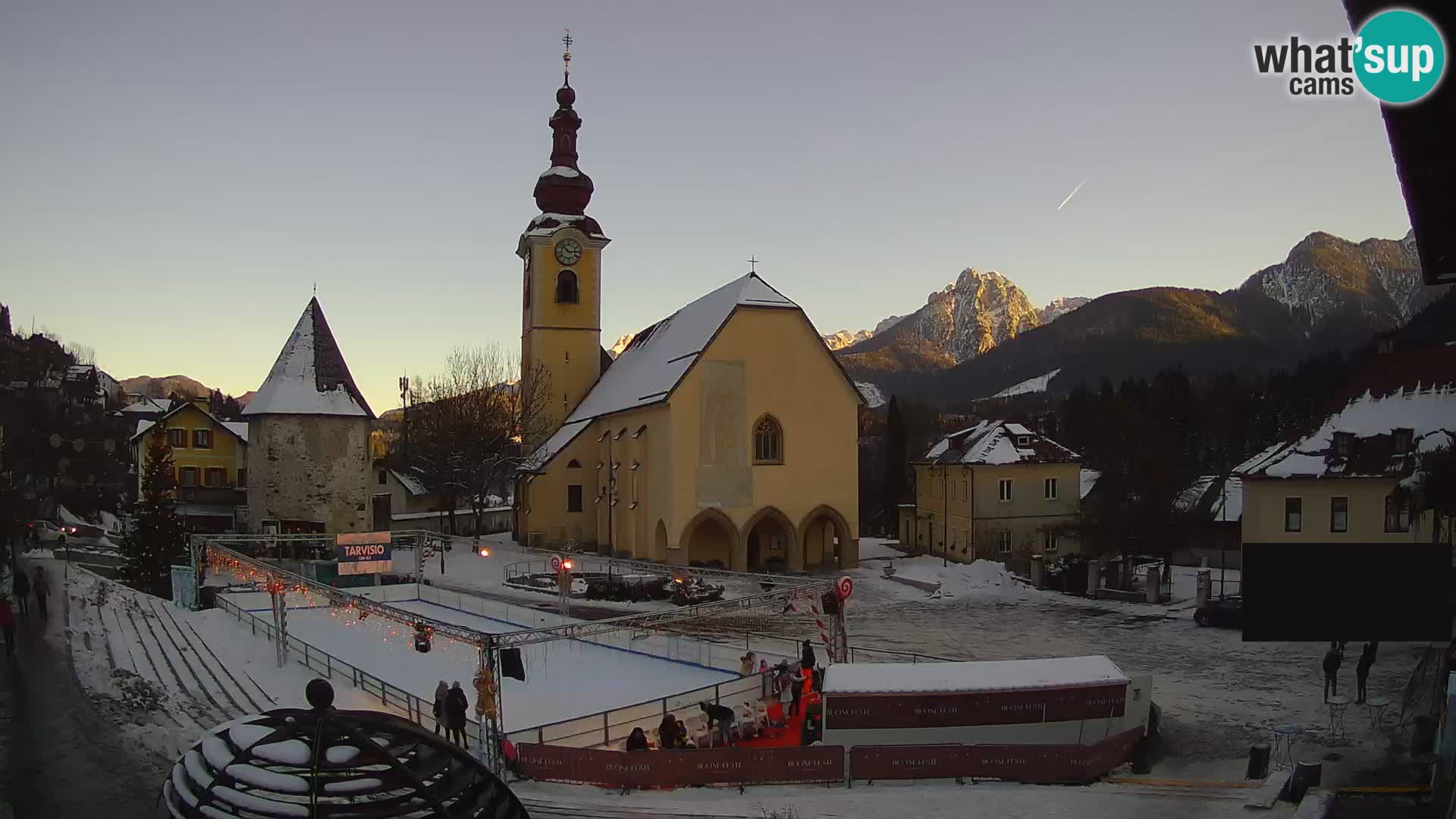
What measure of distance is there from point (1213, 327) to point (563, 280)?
126519 millimetres

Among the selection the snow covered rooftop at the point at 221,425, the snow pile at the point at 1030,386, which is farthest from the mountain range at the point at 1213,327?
the snow covered rooftop at the point at 221,425

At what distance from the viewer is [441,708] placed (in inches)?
618

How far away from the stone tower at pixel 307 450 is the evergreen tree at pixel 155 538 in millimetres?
9519

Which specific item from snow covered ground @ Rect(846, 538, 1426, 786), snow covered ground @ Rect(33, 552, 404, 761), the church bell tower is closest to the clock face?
the church bell tower

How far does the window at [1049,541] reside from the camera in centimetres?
4331

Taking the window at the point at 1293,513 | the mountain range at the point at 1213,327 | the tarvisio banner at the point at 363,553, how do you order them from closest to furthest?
the tarvisio banner at the point at 363,553 < the window at the point at 1293,513 < the mountain range at the point at 1213,327

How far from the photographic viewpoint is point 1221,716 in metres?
18.3

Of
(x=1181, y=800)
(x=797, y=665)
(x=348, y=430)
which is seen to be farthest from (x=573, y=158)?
(x=1181, y=800)

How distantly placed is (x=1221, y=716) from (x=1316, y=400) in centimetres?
6576

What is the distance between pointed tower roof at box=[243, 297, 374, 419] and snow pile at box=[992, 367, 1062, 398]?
129 meters

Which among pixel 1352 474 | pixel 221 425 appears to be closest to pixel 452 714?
pixel 1352 474

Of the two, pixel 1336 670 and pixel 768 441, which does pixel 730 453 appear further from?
pixel 1336 670

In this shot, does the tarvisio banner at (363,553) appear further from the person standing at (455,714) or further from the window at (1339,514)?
the window at (1339,514)

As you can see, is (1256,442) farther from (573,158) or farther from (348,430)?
(348,430)
